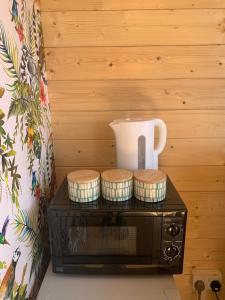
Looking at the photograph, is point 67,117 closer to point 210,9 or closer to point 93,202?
point 93,202

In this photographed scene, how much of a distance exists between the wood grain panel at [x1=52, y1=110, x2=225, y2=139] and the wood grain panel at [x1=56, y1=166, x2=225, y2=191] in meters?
0.15

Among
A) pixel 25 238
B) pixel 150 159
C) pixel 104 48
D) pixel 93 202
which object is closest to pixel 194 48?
pixel 104 48

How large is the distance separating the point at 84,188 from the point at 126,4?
72 centimetres

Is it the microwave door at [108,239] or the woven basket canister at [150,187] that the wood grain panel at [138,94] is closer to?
the woven basket canister at [150,187]

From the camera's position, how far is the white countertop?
2.65 feet

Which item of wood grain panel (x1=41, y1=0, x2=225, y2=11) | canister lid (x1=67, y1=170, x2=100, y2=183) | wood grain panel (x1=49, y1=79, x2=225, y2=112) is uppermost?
wood grain panel (x1=41, y1=0, x2=225, y2=11)

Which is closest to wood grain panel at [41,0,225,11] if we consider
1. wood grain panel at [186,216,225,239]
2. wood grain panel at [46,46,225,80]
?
wood grain panel at [46,46,225,80]

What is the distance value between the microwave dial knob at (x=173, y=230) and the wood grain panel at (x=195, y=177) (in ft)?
1.31

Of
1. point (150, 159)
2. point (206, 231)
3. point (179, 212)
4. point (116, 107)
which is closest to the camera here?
point (179, 212)

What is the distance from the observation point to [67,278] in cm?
89

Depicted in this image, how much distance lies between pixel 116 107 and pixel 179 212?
1.71ft

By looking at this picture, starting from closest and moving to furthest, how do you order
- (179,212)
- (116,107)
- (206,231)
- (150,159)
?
(179,212) → (150,159) → (116,107) → (206,231)

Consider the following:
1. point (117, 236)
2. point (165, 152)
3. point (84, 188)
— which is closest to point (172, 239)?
point (117, 236)

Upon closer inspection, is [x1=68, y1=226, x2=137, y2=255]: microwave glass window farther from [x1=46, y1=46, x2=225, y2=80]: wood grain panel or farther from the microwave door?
[x1=46, y1=46, x2=225, y2=80]: wood grain panel
